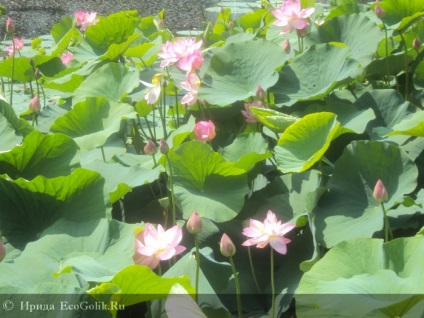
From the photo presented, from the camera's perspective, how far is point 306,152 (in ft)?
4.27

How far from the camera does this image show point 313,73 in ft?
5.15

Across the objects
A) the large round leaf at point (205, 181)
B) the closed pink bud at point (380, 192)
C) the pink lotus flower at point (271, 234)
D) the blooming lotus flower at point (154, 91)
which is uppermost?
the closed pink bud at point (380, 192)

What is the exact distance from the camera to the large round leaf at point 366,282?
861 mm

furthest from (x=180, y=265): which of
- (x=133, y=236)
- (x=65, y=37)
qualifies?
(x=65, y=37)

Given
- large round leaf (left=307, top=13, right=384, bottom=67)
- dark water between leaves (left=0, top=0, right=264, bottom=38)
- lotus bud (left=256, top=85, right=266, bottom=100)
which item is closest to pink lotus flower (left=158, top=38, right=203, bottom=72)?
lotus bud (left=256, top=85, right=266, bottom=100)

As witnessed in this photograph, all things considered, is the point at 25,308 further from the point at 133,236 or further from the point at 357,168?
the point at 357,168

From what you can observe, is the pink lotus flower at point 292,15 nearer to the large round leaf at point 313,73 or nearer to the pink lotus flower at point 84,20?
the large round leaf at point 313,73

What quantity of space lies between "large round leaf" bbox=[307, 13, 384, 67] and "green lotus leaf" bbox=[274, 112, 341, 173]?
381 mm

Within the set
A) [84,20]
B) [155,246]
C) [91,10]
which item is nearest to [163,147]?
[155,246]

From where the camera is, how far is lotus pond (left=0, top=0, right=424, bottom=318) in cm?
96

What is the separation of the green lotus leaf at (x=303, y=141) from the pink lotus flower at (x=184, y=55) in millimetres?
296

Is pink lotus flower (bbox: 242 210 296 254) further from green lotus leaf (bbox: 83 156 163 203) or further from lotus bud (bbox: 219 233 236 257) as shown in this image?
green lotus leaf (bbox: 83 156 163 203)

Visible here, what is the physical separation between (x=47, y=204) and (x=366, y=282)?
574 mm

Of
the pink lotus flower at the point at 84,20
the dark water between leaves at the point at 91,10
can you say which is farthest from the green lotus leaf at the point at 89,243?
the dark water between leaves at the point at 91,10
